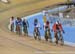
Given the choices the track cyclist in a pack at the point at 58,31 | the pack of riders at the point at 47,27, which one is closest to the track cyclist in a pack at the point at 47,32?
the pack of riders at the point at 47,27

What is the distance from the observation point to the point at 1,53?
56.4 ft


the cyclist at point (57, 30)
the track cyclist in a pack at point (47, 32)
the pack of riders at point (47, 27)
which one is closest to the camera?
the cyclist at point (57, 30)

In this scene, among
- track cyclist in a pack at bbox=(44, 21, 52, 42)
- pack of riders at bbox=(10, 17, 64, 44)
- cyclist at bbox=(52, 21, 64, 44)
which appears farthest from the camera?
track cyclist in a pack at bbox=(44, 21, 52, 42)

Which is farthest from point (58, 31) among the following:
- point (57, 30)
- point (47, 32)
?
point (47, 32)

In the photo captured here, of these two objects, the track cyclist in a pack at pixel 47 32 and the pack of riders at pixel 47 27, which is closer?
the pack of riders at pixel 47 27

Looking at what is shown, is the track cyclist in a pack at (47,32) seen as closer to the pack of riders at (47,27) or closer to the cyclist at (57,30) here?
the pack of riders at (47,27)

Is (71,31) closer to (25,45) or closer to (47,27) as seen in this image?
(47,27)

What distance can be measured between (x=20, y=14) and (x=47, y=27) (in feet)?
68.2

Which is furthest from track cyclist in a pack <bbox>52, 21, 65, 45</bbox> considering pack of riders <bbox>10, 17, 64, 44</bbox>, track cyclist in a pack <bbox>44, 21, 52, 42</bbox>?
track cyclist in a pack <bbox>44, 21, 52, 42</bbox>

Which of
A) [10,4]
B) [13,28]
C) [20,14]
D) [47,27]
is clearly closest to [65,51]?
[47,27]

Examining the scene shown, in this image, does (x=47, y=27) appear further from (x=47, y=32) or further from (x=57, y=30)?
(x=57, y=30)

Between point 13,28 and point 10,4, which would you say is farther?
point 10,4

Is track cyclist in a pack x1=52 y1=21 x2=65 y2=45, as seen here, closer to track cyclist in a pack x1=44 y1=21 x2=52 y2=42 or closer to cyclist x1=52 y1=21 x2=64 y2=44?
cyclist x1=52 y1=21 x2=64 y2=44

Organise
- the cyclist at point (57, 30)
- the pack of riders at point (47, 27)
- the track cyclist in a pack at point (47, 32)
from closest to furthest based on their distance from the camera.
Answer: the cyclist at point (57, 30)
the pack of riders at point (47, 27)
the track cyclist in a pack at point (47, 32)
